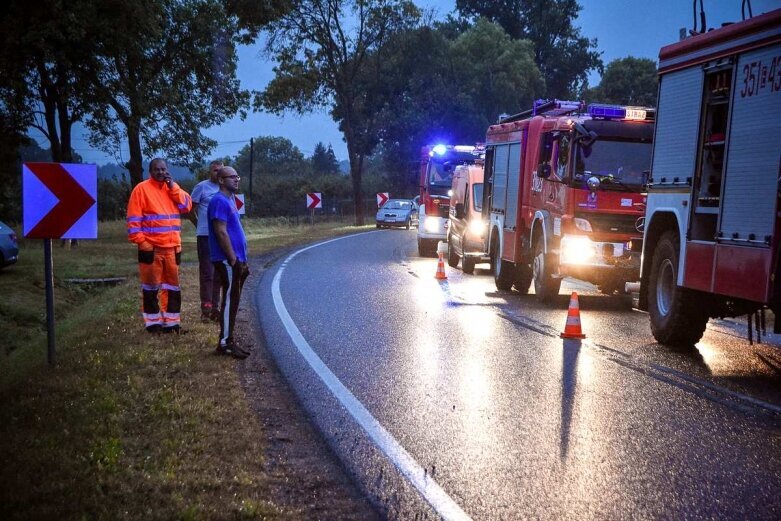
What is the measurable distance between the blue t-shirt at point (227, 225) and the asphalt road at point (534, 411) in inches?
46.4

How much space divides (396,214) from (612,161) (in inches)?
1457

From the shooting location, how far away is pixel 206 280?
12211 millimetres

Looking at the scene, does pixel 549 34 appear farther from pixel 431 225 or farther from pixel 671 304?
pixel 671 304

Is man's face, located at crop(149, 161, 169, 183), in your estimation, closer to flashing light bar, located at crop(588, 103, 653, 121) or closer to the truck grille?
the truck grille

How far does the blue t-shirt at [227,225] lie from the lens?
30.7 feet

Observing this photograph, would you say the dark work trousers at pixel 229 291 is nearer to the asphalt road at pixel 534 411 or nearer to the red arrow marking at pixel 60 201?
the asphalt road at pixel 534 411

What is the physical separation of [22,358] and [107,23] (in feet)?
65.9

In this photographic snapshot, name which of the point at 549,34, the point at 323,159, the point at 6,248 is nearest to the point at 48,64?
the point at 6,248

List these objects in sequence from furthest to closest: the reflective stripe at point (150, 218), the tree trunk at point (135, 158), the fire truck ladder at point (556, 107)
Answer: the tree trunk at point (135, 158)
the fire truck ladder at point (556, 107)
the reflective stripe at point (150, 218)

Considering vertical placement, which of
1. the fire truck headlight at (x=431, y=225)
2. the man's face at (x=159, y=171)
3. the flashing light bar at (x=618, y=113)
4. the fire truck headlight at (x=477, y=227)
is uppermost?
the flashing light bar at (x=618, y=113)

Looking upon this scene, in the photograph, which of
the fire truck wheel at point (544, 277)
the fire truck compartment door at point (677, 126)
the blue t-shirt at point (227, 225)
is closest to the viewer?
the blue t-shirt at point (227, 225)

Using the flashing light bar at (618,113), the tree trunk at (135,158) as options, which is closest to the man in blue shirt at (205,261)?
the flashing light bar at (618,113)

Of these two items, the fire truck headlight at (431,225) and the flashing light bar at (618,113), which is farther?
the fire truck headlight at (431,225)

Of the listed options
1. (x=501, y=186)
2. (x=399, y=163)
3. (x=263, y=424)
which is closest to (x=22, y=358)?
(x=263, y=424)
